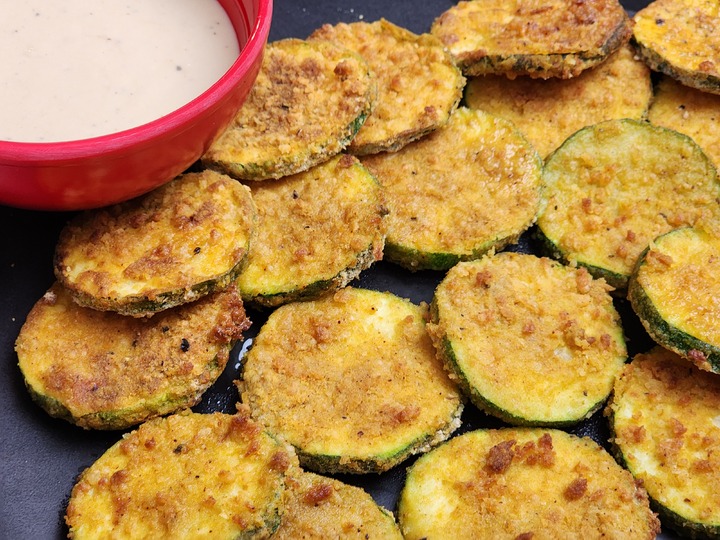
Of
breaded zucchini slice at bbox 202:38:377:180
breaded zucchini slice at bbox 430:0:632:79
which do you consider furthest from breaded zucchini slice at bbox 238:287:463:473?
breaded zucchini slice at bbox 430:0:632:79

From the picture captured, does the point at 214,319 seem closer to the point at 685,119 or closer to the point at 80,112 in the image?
the point at 80,112

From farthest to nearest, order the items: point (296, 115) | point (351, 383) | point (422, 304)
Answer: point (296, 115) → point (422, 304) → point (351, 383)

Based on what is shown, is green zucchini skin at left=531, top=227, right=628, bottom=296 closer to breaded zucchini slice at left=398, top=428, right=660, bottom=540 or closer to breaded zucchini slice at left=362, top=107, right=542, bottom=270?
breaded zucchini slice at left=362, top=107, right=542, bottom=270

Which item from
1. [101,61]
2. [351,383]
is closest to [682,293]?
[351,383]

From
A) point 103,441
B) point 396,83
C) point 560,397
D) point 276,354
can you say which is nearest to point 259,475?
point 276,354

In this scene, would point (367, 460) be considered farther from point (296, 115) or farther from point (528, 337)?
point (296, 115)

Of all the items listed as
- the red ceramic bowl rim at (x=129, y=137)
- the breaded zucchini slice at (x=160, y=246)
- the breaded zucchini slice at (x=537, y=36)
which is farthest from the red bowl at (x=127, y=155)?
the breaded zucchini slice at (x=537, y=36)

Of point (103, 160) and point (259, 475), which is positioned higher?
point (103, 160)
